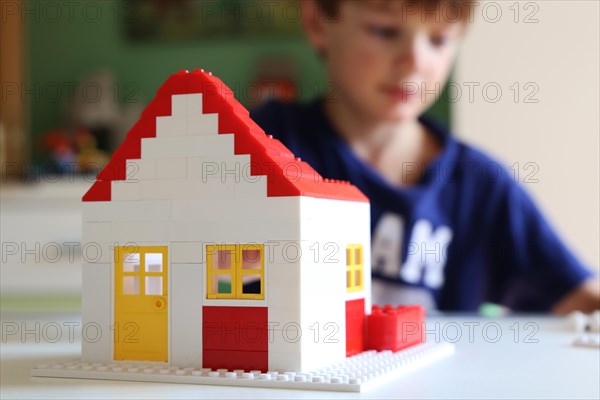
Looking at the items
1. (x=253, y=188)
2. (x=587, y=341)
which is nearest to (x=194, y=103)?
(x=253, y=188)

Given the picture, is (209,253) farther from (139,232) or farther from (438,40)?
(438,40)

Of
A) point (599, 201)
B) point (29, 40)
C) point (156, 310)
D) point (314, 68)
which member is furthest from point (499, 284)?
point (29, 40)

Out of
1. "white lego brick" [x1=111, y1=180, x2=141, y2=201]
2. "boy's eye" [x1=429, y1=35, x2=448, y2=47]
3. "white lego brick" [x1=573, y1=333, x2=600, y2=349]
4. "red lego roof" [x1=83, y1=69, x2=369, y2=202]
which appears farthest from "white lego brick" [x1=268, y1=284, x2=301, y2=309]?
"boy's eye" [x1=429, y1=35, x2=448, y2=47]

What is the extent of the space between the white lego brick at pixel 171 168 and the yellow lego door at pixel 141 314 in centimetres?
9

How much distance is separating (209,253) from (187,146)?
5.1 inches

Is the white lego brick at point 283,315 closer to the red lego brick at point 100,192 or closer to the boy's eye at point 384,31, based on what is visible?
the red lego brick at point 100,192

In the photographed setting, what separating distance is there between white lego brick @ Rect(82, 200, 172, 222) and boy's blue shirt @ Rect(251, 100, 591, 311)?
1.13 meters

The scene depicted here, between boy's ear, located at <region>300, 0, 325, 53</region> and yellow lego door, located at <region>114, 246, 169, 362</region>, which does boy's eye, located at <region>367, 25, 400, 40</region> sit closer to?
boy's ear, located at <region>300, 0, 325, 53</region>

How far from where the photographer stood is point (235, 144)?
2.98 feet

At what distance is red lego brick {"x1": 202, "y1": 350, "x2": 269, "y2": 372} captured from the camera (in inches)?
35.1

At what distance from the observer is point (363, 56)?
1.97 m

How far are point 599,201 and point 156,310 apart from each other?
5.48 ft

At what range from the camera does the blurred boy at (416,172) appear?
196cm

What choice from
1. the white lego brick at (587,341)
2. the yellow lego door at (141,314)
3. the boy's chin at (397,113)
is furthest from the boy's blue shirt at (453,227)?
the yellow lego door at (141,314)
